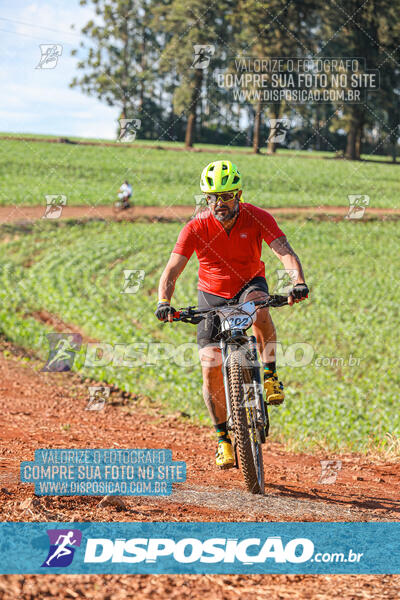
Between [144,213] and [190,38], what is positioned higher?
[190,38]

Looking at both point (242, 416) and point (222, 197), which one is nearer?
point (242, 416)

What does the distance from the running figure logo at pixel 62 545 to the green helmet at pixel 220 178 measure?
2990 millimetres

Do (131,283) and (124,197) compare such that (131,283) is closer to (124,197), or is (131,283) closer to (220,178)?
(220,178)

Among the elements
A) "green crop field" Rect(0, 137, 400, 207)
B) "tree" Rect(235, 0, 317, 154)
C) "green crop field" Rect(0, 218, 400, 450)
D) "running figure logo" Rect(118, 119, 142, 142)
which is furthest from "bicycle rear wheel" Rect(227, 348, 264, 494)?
"tree" Rect(235, 0, 317, 154)

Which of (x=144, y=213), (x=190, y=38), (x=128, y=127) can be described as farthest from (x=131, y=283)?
(x=190, y=38)

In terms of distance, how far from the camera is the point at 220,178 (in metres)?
5.49

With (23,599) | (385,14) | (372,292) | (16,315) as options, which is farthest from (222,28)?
(23,599)

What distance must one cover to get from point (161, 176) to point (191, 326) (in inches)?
1141

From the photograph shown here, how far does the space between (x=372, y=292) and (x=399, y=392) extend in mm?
8583

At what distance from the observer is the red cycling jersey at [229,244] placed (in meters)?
5.81

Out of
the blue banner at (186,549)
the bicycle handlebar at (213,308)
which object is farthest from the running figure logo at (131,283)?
the blue banner at (186,549)

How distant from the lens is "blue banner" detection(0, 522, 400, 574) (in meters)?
3.72

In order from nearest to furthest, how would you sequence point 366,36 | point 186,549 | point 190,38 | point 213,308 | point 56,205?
point 186,549, point 213,308, point 56,205, point 190,38, point 366,36

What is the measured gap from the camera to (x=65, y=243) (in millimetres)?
26531
